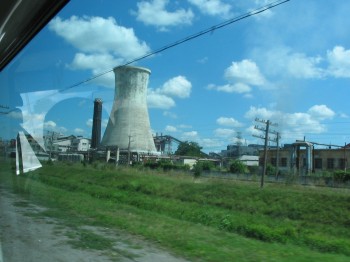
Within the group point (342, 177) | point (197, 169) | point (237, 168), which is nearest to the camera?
point (342, 177)

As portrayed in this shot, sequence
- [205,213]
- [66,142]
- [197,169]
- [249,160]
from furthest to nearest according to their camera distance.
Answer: [249,160]
[197,169]
[205,213]
[66,142]

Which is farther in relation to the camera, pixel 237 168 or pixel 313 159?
pixel 313 159

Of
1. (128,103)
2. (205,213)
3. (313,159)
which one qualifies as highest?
(313,159)

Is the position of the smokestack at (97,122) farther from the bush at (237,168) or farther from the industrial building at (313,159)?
the industrial building at (313,159)

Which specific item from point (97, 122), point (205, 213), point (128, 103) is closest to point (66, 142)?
point (97, 122)

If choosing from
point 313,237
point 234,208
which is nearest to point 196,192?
point 234,208

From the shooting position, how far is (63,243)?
27.0 ft

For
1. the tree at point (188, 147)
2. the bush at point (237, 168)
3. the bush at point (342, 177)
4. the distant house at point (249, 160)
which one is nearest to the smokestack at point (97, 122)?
the tree at point (188, 147)

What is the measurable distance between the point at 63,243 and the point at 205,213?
8188 mm

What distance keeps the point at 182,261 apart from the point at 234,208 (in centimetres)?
1414

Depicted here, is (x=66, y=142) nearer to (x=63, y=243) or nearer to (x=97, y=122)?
(x=97, y=122)

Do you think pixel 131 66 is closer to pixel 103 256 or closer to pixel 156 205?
pixel 103 256

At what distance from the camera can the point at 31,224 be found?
33.7ft

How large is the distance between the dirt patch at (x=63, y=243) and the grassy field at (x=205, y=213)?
1.89ft
